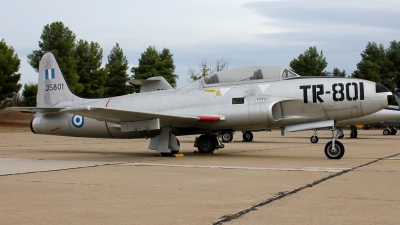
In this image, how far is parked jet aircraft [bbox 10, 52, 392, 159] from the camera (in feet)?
38.3

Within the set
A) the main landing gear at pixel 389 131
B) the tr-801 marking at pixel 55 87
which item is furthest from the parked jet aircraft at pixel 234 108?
the main landing gear at pixel 389 131

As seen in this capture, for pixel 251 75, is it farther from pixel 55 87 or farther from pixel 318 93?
pixel 55 87

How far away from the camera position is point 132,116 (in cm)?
1216

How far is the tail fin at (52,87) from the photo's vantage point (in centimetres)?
1572

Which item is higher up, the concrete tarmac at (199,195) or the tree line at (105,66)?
the tree line at (105,66)

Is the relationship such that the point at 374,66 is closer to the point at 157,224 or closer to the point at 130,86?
the point at 130,86

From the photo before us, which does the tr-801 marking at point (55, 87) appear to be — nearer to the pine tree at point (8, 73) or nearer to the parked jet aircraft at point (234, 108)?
the parked jet aircraft at point (234, 108)

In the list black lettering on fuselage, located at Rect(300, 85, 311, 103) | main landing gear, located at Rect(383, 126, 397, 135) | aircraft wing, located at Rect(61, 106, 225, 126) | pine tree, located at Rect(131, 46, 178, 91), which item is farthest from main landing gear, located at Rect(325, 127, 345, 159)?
pine tree, located at Rect(131, 46, 178, 91)

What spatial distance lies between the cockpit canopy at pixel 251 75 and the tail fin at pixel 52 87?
505 cm

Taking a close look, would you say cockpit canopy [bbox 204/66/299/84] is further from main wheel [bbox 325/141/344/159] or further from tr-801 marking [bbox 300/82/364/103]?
main wheel [bbox 325/141/344/159]

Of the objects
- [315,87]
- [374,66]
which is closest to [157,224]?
[315,87]

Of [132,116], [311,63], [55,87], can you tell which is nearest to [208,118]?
[132,116]

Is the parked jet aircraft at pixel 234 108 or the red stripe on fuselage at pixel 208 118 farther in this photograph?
the red stripe on fuselage at pixel 208 118

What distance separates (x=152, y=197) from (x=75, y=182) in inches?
77.9
